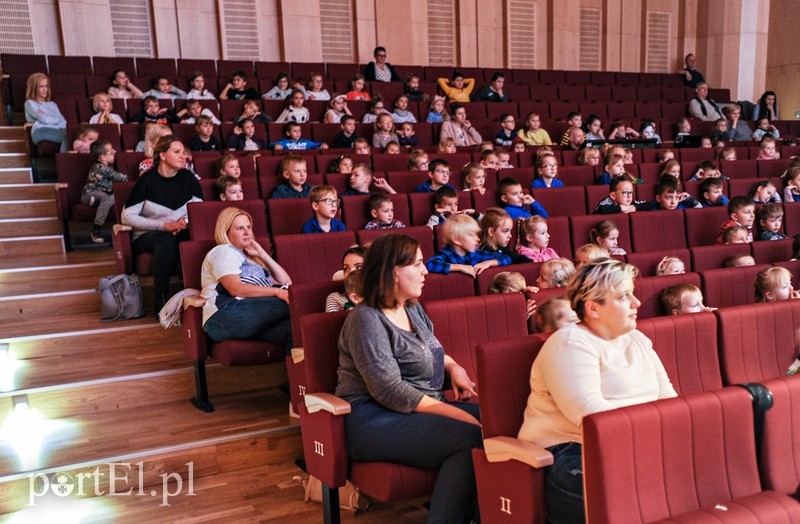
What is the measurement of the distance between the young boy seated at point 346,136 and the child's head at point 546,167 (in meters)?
0.81

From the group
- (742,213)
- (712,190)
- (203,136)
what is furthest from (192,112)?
(742,213)

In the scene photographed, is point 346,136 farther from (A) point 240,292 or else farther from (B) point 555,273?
(B) point 555,273

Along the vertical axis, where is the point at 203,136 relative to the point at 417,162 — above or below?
above

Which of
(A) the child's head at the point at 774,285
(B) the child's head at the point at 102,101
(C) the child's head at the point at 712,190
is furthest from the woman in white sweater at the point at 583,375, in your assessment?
(B) the child's head at the point at 102,101

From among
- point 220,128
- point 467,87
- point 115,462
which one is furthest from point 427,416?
point 467,87

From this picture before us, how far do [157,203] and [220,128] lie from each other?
1.05 metres

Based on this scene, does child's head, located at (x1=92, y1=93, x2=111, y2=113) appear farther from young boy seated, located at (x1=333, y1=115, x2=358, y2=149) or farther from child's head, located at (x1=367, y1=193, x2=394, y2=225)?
child's head, located at (x1=367, y1=193, x2=394, y2=225)

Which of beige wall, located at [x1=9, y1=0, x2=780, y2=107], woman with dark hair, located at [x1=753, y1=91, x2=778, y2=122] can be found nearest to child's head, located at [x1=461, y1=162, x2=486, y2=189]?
beige wall, located at [x1=9, y1=0, x2=780, y2=107]

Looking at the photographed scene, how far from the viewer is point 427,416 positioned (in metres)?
0.99

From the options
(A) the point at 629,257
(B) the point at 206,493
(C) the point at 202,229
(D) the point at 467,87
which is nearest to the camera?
(B) the point at 206,493

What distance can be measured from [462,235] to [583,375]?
74 cm

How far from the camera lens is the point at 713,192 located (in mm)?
2338

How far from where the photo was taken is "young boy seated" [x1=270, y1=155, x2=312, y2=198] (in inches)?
82.5

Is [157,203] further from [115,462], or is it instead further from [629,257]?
[629,257]
